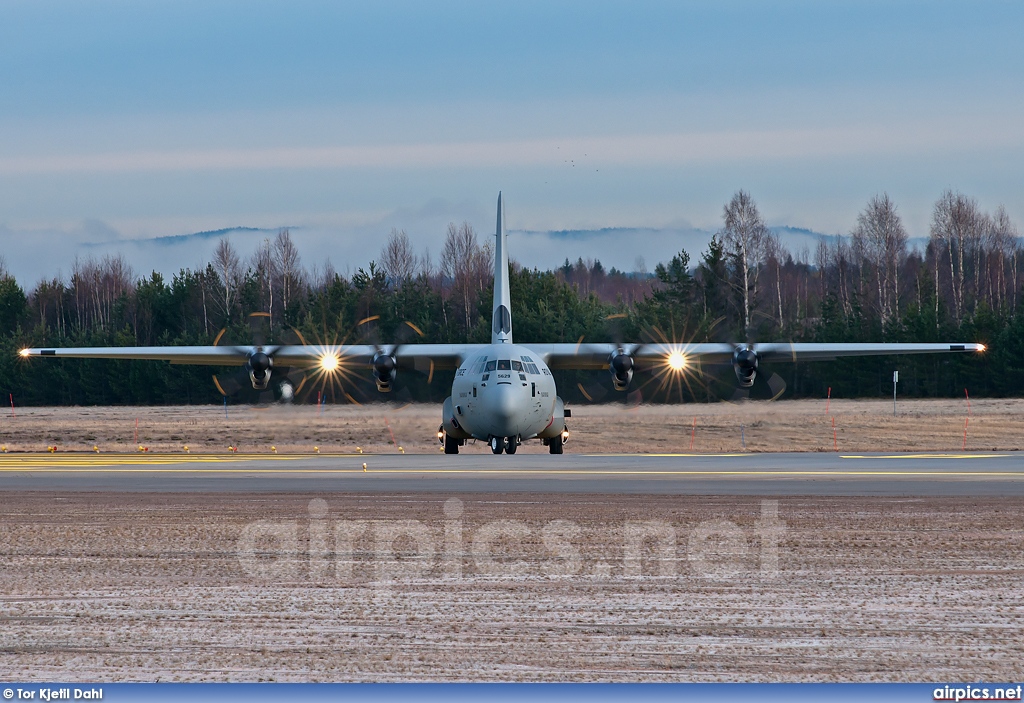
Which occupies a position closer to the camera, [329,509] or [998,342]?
[329,509]

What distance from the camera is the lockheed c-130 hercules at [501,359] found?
32.3 metres

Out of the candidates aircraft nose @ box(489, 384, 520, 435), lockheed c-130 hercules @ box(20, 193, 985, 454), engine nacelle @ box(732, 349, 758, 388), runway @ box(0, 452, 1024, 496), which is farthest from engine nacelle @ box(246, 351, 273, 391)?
engine nacelle @ box(732, 349, 758, 388)

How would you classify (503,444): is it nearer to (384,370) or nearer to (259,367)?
(384,370)

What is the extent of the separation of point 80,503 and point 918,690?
51.2ft

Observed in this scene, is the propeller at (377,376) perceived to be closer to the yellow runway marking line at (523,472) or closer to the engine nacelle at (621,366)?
the engine nacelle at (621,366)

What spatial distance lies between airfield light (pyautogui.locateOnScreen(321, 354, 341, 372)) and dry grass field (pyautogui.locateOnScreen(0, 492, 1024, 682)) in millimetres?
19688

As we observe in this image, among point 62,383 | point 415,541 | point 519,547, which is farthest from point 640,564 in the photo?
point 62,383

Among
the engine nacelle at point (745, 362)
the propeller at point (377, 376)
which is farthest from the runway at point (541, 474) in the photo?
the engine nacelle at point (745, 362)

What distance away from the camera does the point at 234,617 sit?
9602 millimetres

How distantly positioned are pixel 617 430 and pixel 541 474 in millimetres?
21177

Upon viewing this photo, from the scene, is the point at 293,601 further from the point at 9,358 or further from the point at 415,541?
the point at 9,358

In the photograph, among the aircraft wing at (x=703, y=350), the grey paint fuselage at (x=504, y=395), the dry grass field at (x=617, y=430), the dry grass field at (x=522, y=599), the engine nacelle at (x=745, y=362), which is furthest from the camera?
the dry grass field at (x=617, y=430)

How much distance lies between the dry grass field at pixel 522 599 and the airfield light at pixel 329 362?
64.6ft

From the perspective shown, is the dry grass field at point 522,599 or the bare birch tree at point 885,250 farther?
the bare birch tree at point 885,250
